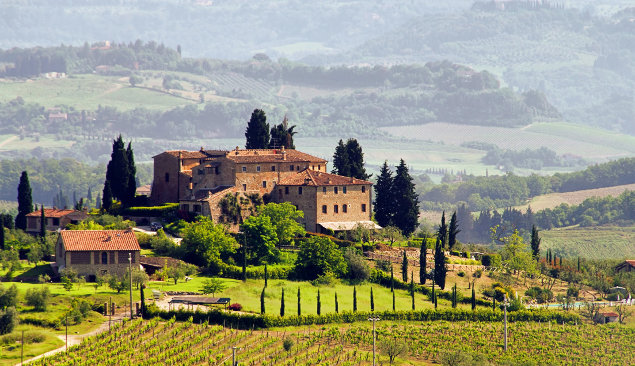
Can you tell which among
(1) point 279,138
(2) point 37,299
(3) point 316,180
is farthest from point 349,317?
(1) point 279,138

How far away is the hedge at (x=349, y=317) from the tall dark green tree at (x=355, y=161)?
37.4 meters

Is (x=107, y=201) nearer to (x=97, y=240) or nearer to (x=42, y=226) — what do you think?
(x=42, y=226)

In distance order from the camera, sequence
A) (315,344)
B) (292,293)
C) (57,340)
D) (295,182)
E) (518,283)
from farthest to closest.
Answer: (295,182) → (518,283) → (292,293) → (315,344) → (57,340)

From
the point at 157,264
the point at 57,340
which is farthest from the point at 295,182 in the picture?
the point at 57,340

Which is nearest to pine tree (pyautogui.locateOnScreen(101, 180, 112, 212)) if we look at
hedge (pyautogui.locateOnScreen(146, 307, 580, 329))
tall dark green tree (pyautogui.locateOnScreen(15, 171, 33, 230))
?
tall dark green tree (pyautogui.locateOnScreen(15, 171, 33, 230))

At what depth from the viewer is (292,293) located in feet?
351

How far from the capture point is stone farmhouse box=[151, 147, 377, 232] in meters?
129

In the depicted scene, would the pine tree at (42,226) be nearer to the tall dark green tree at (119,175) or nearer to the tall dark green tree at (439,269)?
the tall dark green tree at (119,175)

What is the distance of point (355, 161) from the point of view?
470ft

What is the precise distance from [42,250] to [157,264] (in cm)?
1206

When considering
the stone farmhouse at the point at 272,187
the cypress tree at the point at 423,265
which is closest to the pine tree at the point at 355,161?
the stone farmhouse at the point at 272,187

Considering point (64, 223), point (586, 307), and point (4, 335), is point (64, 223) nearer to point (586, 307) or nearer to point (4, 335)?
point (4, 335)

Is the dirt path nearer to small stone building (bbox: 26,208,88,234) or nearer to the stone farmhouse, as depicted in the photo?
the stone farmhouse

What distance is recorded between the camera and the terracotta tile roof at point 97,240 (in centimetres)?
10531
